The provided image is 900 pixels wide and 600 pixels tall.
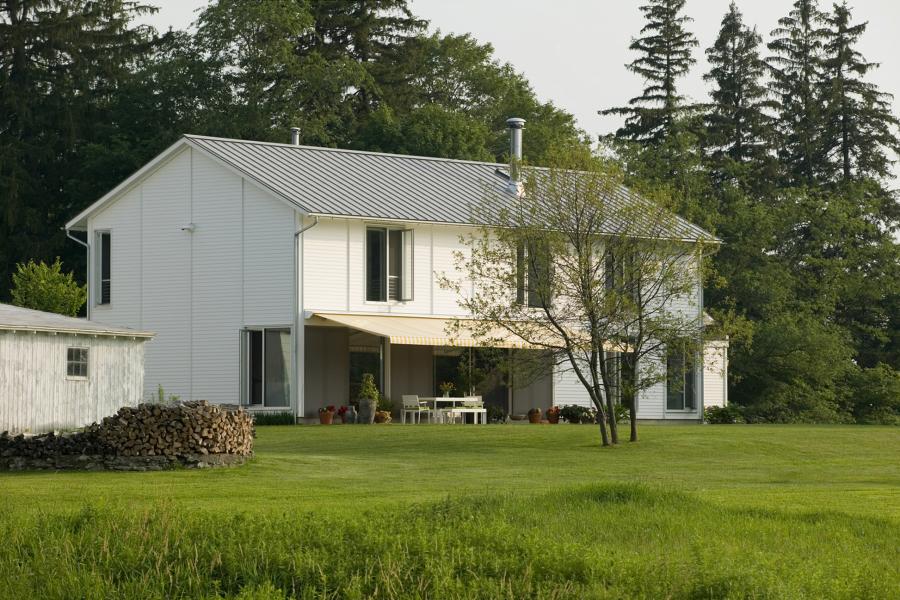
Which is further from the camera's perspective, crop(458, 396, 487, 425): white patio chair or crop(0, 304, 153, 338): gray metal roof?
crop(458, 396, 487, 425): white patio chair

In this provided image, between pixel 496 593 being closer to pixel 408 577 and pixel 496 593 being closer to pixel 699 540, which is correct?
pixel 408 577

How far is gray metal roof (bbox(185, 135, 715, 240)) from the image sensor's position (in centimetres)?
3888

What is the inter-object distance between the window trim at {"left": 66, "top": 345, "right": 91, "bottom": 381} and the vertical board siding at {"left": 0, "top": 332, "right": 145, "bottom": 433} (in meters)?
0.04

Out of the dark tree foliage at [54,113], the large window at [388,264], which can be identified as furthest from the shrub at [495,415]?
the dark tree foliage at [54,113]

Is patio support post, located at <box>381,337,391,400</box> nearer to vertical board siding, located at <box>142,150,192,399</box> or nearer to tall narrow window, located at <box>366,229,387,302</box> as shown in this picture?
tall narrow window, located at <box>366,229,387,302</box>

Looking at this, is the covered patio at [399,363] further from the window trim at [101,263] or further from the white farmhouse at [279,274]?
the window trim at [101,263]

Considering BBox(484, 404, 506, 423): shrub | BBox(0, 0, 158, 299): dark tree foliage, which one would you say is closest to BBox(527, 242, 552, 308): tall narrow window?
BBox(484, 404, 506, 423): shrub

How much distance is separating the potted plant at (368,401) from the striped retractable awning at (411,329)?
59.8 inches

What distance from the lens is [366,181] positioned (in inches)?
1638

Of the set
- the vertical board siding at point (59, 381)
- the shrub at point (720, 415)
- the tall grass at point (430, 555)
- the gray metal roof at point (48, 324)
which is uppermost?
the gray metal roof at point (48, 324)

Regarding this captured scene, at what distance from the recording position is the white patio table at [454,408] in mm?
38781

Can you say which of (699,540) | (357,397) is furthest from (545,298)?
(699,540)

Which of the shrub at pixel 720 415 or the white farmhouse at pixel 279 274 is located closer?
the white farmhouse at pixel 279 274

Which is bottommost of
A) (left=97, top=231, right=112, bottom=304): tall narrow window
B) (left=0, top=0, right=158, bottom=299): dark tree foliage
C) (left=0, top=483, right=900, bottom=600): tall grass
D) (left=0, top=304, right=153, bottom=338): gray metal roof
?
(left=0, top=483, right=900, bottom=600): tall grass
